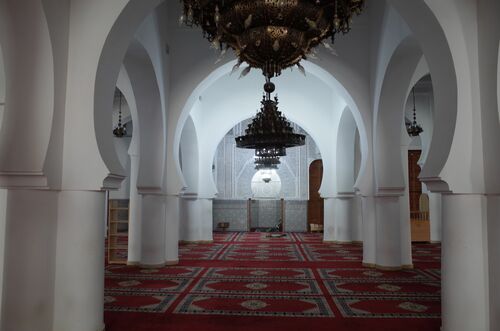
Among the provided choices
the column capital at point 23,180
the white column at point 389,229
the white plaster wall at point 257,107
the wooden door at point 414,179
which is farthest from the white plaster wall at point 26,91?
the wooden door at point 414,179

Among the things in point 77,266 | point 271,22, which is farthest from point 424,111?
point 77,266

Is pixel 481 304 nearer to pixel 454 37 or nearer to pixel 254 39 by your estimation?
pixel 454 37

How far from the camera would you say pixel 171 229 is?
645 cm

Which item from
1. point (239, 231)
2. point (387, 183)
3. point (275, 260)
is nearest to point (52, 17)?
point (387, 183)

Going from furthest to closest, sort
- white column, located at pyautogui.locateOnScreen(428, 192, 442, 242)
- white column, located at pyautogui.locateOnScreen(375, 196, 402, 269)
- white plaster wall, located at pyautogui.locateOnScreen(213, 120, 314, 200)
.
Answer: white plaster wall, located at pyautogui.locateOnScreen(213, 120, 314, 200) < white column, located at pyautogui.locateOnScreen(428, 192, 442, 242) < white column, located at pyautogui.locateOnScreen(375, 196, 402, 269)

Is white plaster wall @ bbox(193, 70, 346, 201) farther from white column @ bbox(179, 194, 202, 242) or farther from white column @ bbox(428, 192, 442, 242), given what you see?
white column @ bbox(428, 192, 442, 242)

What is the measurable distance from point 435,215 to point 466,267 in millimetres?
7626

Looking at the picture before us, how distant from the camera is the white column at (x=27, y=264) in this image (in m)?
2.72

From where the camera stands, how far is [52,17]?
2887 millimetres

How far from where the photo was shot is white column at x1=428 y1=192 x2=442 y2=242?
9.73m

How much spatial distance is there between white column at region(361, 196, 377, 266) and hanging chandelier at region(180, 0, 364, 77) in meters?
4.08

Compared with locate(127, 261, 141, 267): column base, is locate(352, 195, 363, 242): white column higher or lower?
higher

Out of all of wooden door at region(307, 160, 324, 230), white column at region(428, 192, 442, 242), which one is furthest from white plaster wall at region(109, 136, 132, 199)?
white column at region(428, 192, 442, 242)

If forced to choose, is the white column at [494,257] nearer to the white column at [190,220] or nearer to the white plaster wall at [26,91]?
the white plaster wall at [26,91]
